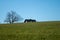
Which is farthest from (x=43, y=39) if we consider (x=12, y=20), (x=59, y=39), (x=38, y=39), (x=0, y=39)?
(x=12, y=20)

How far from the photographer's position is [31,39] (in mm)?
12023

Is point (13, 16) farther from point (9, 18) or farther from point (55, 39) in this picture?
point (55, 39)

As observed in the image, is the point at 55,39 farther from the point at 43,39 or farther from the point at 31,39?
the point at 31,39

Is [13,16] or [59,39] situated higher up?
[13,16]

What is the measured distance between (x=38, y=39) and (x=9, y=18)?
84.8 m

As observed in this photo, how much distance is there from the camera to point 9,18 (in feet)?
313

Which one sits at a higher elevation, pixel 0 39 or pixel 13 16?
pixel 13 16

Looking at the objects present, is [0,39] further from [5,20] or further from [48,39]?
[5,20]

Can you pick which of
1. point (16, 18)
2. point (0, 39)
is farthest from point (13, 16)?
point (0, 39)

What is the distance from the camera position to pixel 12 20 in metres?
94.1

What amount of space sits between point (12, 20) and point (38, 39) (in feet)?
273

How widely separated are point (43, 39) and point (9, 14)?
84065mm

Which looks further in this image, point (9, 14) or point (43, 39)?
point (9, 14)

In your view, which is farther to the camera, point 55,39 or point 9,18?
point 9,18
